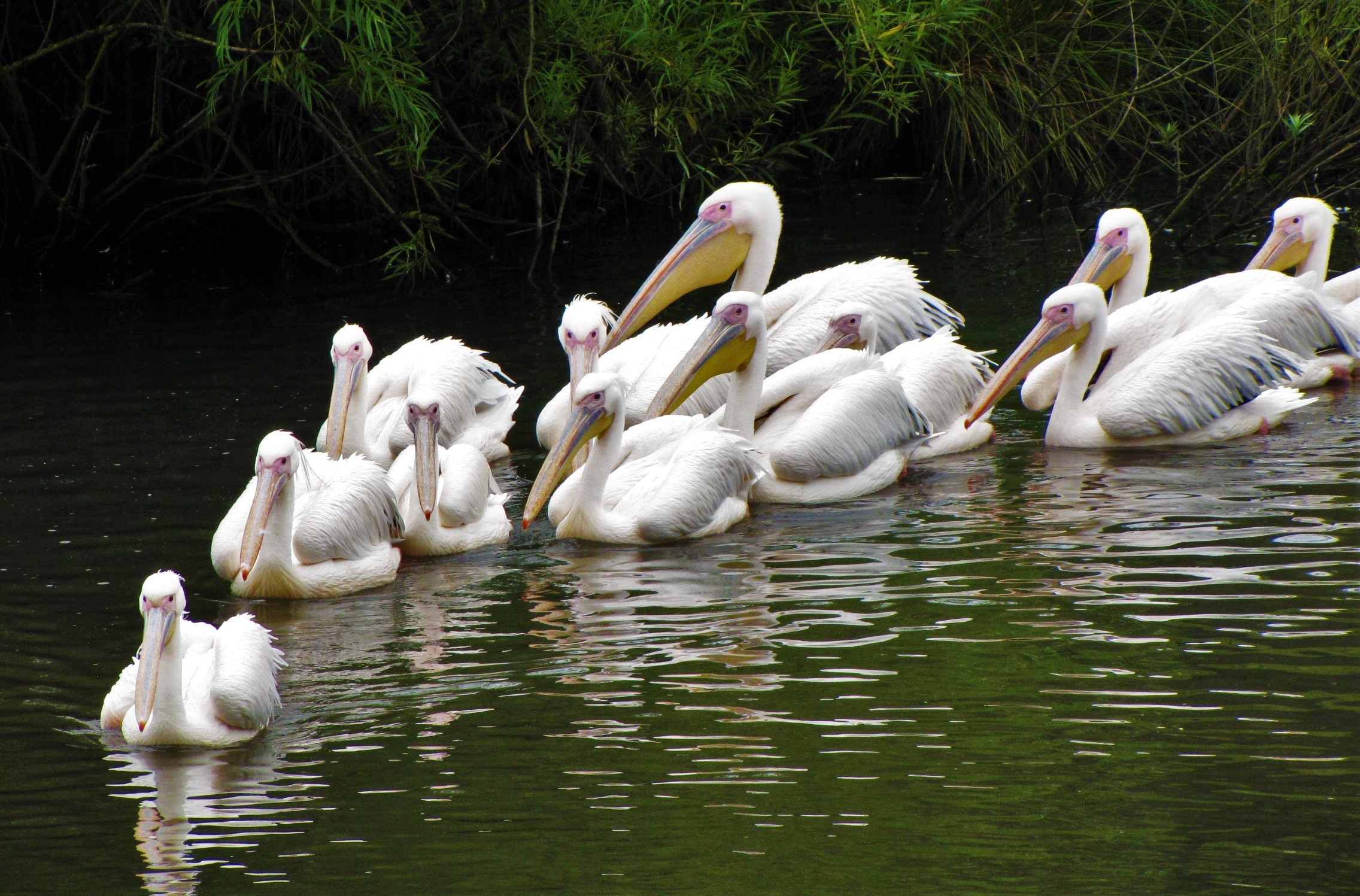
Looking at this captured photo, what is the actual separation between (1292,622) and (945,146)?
841 cm

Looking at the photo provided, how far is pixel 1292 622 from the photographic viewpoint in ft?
15.3

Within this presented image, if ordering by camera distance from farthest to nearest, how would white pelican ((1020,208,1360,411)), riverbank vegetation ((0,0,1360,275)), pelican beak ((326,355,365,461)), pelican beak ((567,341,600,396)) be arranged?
1. riverbank vegetation ((0,0,1360,275))
2. white pelican ((1020,208,1360,411))
3. pelican beak ((567,341,600,396))
4. pelican beak ((326,355,365,461))

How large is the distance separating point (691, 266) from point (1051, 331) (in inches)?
63.0

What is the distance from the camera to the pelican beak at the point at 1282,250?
25.5 ft

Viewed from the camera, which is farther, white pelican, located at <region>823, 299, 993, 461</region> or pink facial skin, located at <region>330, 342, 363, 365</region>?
white pelican, located at <region>823, 299, 993, 461</region>

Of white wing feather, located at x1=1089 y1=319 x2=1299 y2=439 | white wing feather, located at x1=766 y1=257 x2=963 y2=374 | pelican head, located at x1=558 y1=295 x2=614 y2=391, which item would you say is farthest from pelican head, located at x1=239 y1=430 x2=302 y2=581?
white wing feather, located at x1=1089 y1=319 x2=1299 y2=439

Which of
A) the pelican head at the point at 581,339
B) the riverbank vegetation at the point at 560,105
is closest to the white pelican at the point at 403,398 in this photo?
the pelican head at the point at 581,339

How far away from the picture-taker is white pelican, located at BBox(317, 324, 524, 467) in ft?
20.9

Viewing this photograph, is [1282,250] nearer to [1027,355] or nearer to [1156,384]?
[1156,384]

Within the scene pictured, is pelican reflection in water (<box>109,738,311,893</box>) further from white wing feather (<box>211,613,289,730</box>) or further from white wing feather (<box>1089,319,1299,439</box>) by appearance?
white wing feather (<box>1089,319,1299,439</box>)

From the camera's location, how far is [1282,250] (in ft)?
25.5

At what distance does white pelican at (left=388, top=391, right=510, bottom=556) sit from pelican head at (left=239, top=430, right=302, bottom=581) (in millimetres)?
Result: 549

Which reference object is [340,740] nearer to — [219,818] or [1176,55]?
[219,818]

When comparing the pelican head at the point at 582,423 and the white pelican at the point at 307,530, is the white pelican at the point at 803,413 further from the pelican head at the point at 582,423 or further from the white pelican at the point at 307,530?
the white pelican at the point at 307,530
